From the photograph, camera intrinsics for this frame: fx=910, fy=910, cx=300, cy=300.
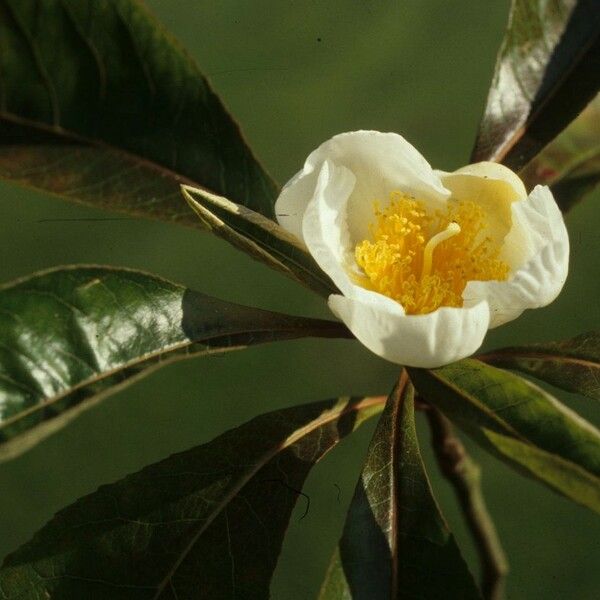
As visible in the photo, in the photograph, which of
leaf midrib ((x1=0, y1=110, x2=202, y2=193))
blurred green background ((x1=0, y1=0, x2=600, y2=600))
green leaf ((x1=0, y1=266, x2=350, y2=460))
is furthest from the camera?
blurred green background ((x1=0, y1=0, x2=600, y2=600))

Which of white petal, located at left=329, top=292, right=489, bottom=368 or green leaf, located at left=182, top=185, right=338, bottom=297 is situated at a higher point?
green leaf, located at left=182, top=185, right=338, bottom=297

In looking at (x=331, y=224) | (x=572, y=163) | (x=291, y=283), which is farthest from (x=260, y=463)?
(x=291, y=283)

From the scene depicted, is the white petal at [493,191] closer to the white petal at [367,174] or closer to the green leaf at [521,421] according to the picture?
the white petal at [367,174]

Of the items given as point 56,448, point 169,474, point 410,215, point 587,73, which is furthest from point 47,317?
point 56,448

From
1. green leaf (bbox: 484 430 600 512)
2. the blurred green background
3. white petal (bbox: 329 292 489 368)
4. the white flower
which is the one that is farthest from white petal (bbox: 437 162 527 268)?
the blurred green background

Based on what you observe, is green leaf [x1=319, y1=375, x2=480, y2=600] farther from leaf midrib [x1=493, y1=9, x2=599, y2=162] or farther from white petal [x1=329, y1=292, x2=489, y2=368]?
leaf midrib [x1=493, y1=9, x2=599, y2=162]

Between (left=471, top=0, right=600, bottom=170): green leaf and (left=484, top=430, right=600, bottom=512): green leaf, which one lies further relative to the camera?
(left=471, top=0, right=600, bottom=170): green leaf

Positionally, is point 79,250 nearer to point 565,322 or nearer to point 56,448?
point 56,448

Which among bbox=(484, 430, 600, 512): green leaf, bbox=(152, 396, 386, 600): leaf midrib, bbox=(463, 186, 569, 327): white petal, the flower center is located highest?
the flower center
